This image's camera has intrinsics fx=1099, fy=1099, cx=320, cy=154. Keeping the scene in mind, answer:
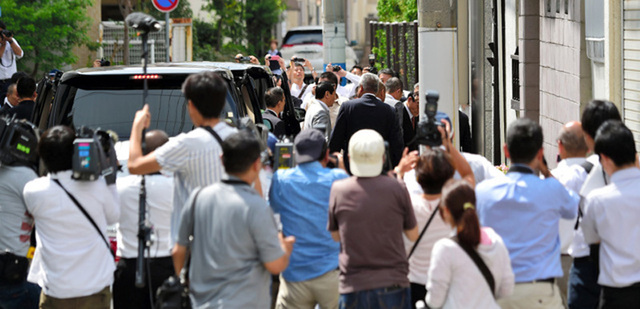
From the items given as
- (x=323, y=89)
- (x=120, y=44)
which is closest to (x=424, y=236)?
(x=323, y=89)

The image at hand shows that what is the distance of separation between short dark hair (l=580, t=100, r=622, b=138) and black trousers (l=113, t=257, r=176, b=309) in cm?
270

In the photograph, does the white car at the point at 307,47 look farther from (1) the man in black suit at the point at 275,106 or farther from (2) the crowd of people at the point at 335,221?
(2) the crowd of people at the point at 335,221

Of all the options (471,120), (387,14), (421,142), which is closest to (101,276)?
(421,142)

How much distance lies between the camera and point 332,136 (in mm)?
10891

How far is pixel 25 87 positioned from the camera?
1034cm

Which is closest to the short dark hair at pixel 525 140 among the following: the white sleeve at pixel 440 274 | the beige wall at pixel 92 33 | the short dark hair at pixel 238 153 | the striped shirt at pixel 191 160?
the white sleeve at pixel 440 274

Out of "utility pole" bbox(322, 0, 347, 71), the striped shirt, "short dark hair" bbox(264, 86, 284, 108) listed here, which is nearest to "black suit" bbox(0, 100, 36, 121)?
"short dark hair" bbox(264, 86, 284, 108)

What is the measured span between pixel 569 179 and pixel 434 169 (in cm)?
95

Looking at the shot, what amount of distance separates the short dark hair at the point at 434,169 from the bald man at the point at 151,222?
1.65 metres

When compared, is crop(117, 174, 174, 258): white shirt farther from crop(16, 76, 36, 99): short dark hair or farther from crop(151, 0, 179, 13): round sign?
crop(151, 0, 179, 13): round sign

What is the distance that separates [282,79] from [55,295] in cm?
693

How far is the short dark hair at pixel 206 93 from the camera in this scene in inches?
239

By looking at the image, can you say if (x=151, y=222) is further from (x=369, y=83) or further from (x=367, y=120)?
(x=369, y=83)

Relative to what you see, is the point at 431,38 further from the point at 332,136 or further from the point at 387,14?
the point at 387,14
